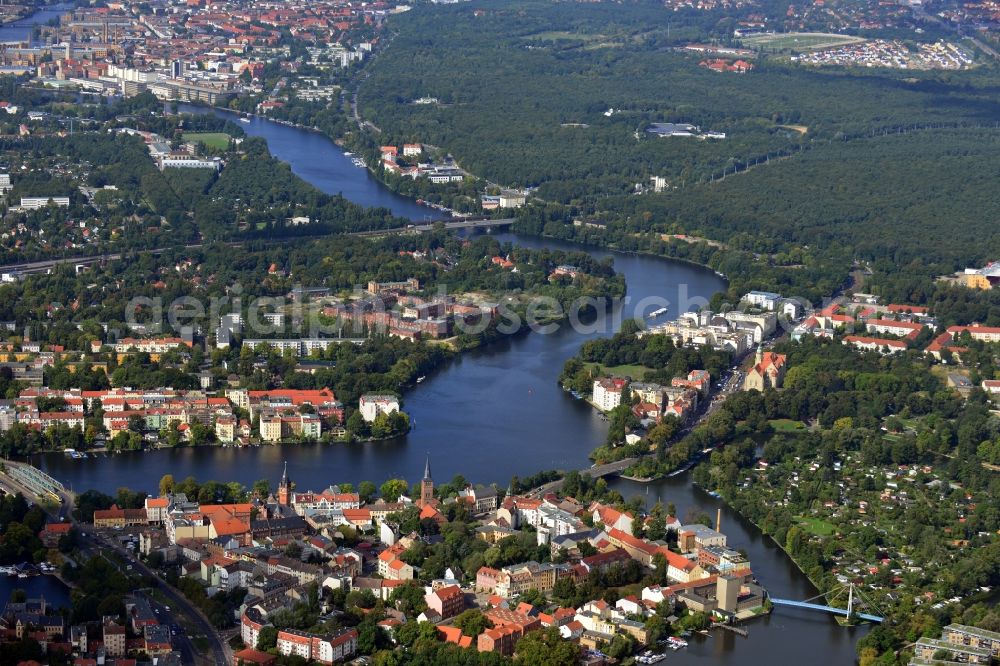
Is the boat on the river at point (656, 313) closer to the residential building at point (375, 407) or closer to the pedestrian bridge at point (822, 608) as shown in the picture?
the residential building at point (375, 407)

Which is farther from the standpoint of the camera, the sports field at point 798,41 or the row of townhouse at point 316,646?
the sports field at point 798,41

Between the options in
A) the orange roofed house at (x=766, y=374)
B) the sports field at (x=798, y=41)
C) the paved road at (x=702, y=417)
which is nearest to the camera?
the paved road at (x=702, y=417)

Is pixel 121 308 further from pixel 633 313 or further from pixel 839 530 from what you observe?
pixel 839 530

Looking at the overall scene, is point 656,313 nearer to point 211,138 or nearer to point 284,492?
point 284,492

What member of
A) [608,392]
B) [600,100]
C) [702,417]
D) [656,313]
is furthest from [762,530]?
[600,100]

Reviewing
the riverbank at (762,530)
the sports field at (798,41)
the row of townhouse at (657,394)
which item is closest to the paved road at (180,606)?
the riverbank at (762,530)

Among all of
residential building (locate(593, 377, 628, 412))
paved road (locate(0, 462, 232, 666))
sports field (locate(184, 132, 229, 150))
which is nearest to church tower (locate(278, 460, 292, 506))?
paved road (locate(0, 462, 232, 666))

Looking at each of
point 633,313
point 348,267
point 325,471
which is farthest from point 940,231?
point 325,471

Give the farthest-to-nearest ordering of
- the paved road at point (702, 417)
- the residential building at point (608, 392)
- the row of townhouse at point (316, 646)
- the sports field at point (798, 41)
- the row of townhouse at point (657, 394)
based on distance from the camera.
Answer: the sports field at point (798, 41)
the residential building at point (608, 392)
the row of townhouse at point (657, 394)
the paved road at point (702, 417)
the row of townhouse at point (316, 646)
